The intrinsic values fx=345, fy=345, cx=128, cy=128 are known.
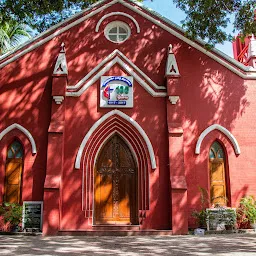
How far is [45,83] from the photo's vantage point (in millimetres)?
13703

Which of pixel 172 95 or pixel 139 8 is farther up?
pixel 139 8

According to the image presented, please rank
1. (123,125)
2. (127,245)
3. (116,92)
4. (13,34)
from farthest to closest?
(13,34), (116,92), (123,125), (127,245)

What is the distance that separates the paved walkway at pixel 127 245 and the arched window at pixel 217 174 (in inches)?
76.0

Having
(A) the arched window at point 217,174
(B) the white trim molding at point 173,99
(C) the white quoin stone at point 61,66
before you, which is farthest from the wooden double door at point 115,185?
(C) the white quoin stone at point 61,66

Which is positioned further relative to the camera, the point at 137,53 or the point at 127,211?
the point at 137,53

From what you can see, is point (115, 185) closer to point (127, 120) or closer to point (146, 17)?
point (127, 120)

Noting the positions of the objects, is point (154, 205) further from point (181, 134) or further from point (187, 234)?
point (181, 134)

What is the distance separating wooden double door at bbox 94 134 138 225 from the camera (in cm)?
1284

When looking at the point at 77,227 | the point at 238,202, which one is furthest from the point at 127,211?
the point at 238,202

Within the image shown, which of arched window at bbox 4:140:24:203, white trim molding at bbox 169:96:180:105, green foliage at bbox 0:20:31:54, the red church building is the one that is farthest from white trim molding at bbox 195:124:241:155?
green foliage at bbox 0:20:31:54

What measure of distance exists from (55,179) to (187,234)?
4956mm

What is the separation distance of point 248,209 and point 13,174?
8.77 metres

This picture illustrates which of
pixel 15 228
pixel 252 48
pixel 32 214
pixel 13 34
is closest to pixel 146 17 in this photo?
pixel 252 48

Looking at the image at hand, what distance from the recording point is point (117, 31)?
47.8 feet
